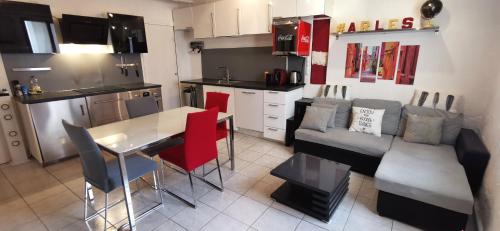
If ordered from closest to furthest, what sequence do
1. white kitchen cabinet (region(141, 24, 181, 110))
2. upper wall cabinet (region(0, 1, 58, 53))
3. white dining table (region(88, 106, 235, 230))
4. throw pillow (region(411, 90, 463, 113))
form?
1. white dining table (region(88, 106, 235, 230))
2. throw pillow (region(411, 90, 463, 113))
3. upper wall cabinet (region(0, 1, 58, 53))
4. white kitchen cabinet (region(141, 24, 181, 110))

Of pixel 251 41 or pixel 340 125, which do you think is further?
pixel 251 41

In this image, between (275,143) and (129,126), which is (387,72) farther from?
(129,126)

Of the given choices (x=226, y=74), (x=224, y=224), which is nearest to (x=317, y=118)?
(x=224, y=224)

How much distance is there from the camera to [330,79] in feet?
11.8

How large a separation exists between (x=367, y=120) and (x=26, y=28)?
437cm

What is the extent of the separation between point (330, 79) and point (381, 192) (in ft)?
6.36

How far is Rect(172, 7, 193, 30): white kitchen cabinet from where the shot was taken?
4550 mm

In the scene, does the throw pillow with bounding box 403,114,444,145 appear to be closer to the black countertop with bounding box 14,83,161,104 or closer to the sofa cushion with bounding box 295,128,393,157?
the sofa cushion with bounding box 295,128,393,157

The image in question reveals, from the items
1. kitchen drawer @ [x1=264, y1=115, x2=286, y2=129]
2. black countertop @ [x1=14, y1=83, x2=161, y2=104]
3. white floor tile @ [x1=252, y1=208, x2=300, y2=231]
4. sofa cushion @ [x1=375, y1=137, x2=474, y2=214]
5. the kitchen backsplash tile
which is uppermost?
the kitchen backsplash tile

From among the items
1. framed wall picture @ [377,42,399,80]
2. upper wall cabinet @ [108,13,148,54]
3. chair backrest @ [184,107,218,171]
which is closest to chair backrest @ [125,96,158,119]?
chair backrest @ [184,107,218,171]

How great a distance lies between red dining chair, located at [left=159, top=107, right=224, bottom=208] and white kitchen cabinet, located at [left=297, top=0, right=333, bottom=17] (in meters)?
Result: 2.02

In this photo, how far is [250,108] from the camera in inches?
153

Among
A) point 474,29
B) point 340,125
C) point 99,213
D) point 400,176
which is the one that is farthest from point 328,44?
point 99,213

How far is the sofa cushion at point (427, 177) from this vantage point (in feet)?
5.85
